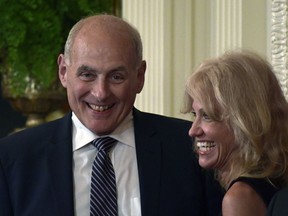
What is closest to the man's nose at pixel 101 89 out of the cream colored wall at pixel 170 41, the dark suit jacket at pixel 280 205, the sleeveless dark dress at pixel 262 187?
the sleeveless dark dress at pixel 262 187

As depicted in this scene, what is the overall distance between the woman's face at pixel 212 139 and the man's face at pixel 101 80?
31cm

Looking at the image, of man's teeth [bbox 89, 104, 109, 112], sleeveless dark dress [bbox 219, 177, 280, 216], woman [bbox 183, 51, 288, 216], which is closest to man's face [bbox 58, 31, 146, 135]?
man's teeth [bbox 89, 104, 109, 112]

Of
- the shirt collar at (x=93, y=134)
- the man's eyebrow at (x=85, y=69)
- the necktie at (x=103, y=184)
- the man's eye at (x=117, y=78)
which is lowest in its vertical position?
the necktie at (x=103, y=184)

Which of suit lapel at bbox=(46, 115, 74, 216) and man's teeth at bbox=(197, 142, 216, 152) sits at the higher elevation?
man's teeth at bbox=(197, 142, 216, 152)

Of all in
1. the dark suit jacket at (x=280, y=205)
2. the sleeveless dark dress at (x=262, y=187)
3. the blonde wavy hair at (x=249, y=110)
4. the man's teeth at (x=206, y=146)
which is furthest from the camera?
the man's teeth at (x=206, y=146)

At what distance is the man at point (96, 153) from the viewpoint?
111 inches

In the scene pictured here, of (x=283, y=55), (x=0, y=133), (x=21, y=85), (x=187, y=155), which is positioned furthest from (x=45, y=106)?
(x=187, y=155)

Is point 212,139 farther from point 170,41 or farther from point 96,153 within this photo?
point 170,41

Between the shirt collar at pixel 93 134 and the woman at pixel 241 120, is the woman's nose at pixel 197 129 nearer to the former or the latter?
the woman at pixel 241 120

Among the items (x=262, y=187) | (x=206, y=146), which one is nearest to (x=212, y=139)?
(x=206, y=146)

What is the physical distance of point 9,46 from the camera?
511cm

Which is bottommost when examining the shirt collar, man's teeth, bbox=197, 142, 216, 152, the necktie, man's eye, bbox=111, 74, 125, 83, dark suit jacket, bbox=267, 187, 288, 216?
the necktie

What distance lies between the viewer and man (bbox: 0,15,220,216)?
2.83m

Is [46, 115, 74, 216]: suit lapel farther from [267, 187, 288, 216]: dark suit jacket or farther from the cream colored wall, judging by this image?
the cream colored wall
